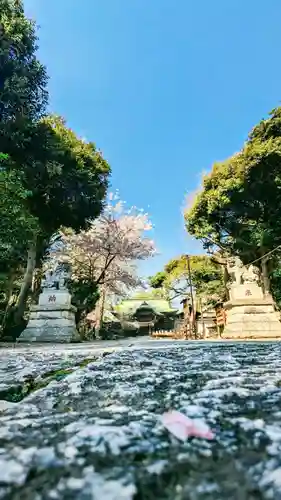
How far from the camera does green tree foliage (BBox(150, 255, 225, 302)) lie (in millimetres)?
19734

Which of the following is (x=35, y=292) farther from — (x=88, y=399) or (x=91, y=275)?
(x=88, y=399)

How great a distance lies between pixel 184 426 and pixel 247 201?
1627cm

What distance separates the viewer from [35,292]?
43.0 feet

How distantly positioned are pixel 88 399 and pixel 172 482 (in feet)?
1.65

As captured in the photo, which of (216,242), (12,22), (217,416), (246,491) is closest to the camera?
(246,491)

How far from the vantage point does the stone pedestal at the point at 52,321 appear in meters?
8.70

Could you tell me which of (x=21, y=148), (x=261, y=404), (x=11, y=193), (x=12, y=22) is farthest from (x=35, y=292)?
(x=261, y=404)

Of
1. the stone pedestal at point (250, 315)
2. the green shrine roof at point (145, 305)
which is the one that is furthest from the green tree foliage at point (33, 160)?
the green shrine roof at point (145, 305)

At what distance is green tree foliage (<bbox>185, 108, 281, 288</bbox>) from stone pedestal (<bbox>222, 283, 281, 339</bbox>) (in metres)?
5.81

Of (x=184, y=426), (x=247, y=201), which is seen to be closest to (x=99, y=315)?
(x=247, y=201)

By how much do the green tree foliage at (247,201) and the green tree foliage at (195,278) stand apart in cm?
297

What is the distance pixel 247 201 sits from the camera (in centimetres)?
1571

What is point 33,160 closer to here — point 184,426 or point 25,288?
point 25,288

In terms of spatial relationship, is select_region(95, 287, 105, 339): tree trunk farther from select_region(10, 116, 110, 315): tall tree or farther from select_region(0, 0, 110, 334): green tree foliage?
select_region(10, 116, 110, 315): tall tree
